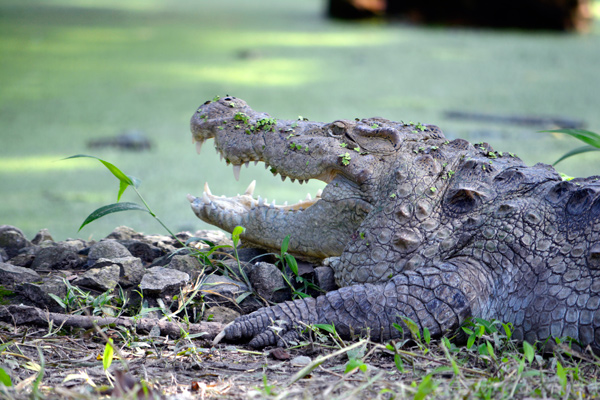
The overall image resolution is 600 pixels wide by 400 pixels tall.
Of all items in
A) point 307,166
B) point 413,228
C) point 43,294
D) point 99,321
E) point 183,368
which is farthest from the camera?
point 307,166

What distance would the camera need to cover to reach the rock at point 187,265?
7.79 ft

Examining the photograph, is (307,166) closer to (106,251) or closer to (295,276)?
(295,276)

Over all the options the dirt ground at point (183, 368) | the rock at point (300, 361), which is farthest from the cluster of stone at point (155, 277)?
the rock at point (300, 361)

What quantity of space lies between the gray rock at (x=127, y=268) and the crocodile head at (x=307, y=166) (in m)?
0.39

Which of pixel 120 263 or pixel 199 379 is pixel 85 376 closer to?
pixel 199 379

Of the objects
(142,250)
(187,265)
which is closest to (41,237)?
(142,250)

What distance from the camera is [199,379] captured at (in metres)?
1.75

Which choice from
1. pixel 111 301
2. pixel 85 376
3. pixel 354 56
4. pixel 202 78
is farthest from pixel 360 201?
pixel 354 56

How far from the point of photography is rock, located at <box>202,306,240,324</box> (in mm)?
2188

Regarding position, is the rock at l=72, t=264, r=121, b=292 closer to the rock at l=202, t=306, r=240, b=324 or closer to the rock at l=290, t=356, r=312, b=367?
the rock at l=202, t=306, r=240, b=324

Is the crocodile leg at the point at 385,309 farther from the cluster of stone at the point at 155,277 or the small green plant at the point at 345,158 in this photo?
the small green plant at the point at 345,158

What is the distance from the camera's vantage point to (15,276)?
230 cm

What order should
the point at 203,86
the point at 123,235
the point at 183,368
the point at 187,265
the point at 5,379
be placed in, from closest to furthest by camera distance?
the point at 5,379, the point at 183,368, the point at 187,265, the point at 123,235, the point at 203,86

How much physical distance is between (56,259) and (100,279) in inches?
16.8
